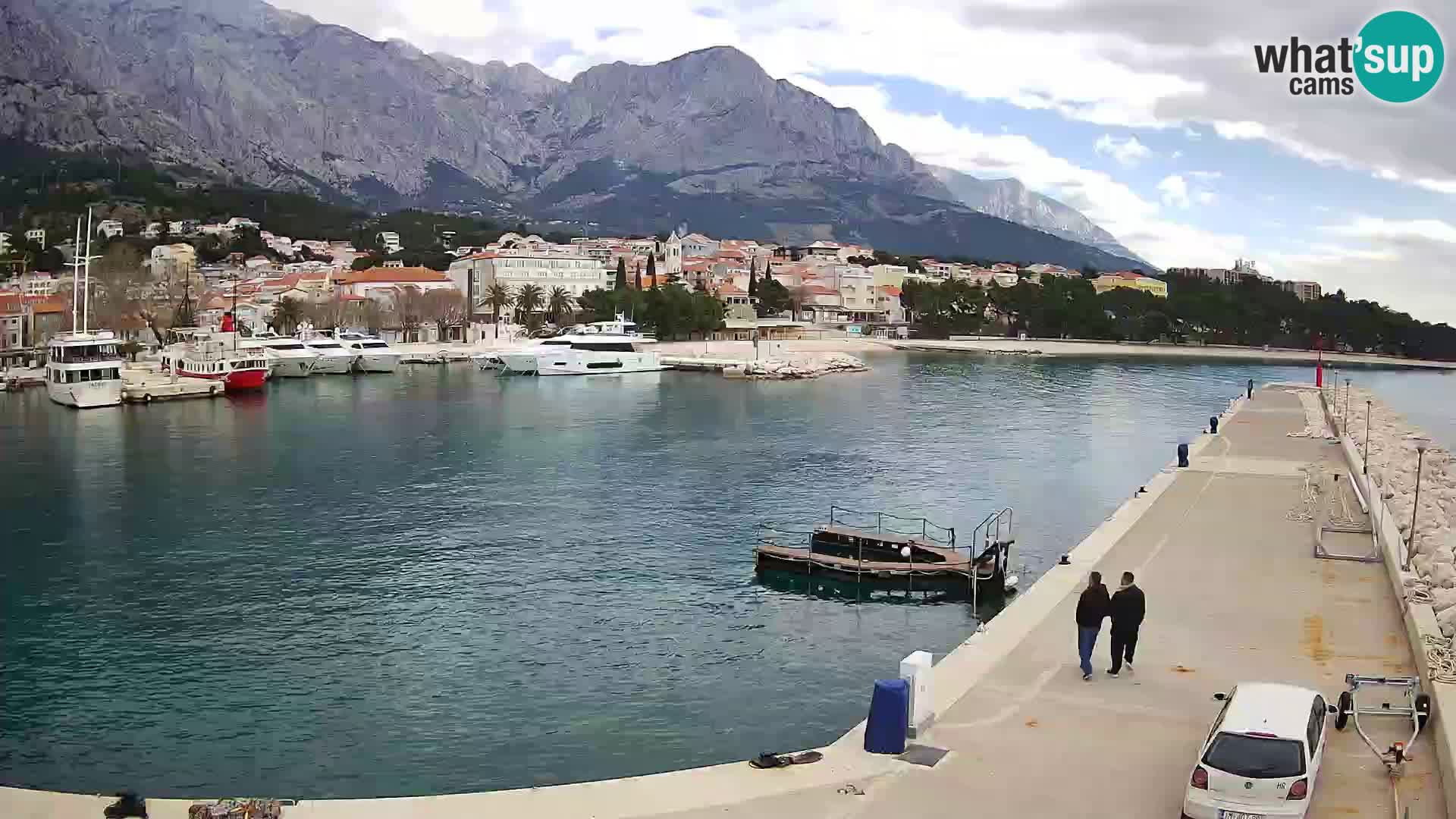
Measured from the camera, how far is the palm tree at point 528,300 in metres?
115

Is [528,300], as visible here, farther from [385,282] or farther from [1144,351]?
[1144,351]

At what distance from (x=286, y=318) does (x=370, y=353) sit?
66.5 feet

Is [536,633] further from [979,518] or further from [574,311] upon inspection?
[574,311]

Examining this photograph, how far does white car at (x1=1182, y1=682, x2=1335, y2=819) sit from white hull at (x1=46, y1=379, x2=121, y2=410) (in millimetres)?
54669

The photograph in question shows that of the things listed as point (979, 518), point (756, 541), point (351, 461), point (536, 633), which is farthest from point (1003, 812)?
point (351, 461)

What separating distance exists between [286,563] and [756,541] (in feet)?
28.5

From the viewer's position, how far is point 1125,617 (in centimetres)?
1187

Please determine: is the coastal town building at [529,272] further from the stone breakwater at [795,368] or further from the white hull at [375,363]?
the stone breakwater at [795,368]

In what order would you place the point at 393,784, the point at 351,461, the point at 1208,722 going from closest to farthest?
the point at 1208,722 → the point at 393,784 → the point at 351,461

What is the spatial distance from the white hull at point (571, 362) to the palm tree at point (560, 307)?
35.8 metres

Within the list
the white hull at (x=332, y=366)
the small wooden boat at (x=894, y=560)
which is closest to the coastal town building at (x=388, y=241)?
the white hull at (x=332, y=366)

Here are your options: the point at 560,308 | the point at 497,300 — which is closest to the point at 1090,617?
the point at 497,300

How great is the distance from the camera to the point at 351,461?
36.7m

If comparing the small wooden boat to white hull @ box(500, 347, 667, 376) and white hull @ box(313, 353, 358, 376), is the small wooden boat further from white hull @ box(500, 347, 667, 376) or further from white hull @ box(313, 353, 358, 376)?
white hull @ box(313, 353, 358, 376)
